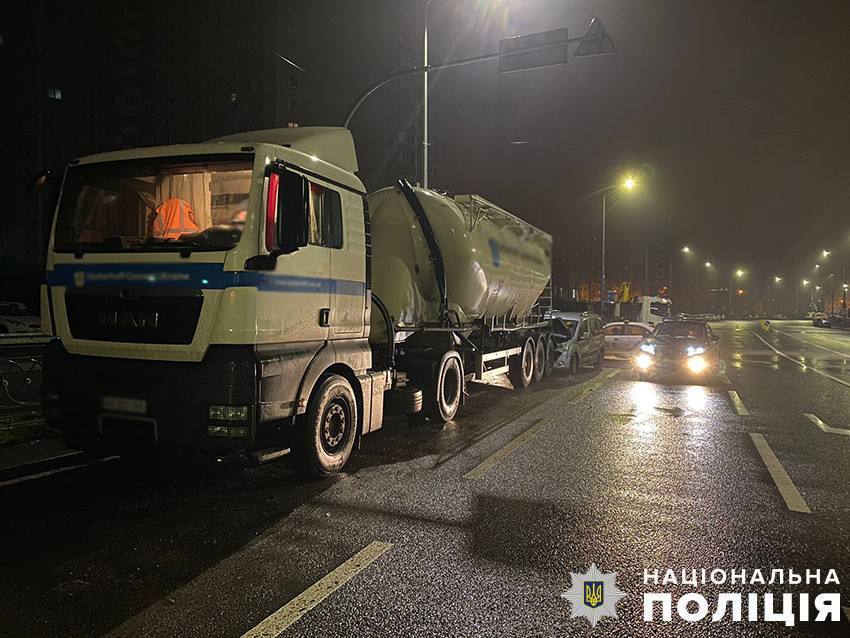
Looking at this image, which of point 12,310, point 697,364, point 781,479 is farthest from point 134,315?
point 12,310

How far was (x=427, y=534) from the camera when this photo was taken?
4664 mm

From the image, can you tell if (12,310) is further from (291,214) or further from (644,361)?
(291,214)

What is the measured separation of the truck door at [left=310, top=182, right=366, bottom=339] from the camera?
250 inches

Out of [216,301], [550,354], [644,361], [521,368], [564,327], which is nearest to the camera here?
[216,301]

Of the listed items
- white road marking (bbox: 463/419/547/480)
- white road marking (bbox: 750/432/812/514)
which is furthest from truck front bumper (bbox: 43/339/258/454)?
white road marking (bbox: 750/432/812/514)

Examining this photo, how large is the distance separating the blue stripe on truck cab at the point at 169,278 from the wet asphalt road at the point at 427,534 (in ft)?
6.22

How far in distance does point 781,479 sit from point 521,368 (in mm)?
7520

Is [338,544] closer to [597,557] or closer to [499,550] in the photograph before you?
[499,550]

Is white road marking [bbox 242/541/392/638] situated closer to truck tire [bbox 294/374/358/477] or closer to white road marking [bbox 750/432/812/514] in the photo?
truck tire [bbox 294/374/358/477]

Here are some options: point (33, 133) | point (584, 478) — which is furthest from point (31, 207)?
point (584, 478)

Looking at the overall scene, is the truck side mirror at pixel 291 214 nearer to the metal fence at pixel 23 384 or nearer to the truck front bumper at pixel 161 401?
the truck front bumper at pixel 161 401

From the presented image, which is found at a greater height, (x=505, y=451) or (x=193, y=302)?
(x=193, y=302)

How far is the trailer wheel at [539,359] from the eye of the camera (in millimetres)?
14781

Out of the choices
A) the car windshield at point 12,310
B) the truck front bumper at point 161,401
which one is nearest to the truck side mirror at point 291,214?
the truck front bumper at point 161,401
